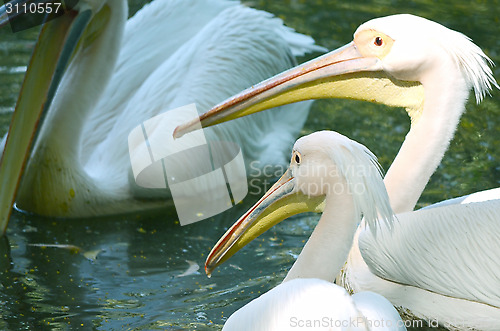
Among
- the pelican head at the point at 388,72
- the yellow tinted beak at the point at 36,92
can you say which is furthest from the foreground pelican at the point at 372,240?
the yellow tinted beak at the point at 36,92

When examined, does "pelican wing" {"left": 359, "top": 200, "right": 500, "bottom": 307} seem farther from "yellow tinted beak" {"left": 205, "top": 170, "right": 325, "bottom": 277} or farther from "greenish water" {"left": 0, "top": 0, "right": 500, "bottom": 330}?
"greenish water" {"left": 0, "top": 0, "right": 500, "bottom": 330}

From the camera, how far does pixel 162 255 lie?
153 inches

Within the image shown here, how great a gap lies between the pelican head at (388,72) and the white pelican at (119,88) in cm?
89

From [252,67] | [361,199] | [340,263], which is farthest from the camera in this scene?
[252,67]

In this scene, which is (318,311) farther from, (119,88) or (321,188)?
(119,88)

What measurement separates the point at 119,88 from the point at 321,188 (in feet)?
7.06

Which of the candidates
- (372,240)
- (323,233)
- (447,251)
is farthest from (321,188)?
(447,251)

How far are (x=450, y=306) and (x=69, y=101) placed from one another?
212cm

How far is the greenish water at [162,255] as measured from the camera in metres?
3.35

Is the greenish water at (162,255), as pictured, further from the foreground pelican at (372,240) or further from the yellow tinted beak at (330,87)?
the yellow tinted beak at (330,87)

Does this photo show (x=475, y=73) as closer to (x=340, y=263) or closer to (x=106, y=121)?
(x=340, y=263)

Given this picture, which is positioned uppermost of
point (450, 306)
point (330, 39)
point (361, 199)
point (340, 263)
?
point (361, 199)

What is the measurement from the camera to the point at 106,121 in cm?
454

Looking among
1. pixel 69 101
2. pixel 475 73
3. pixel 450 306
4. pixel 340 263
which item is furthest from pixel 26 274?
pixel 475 73
